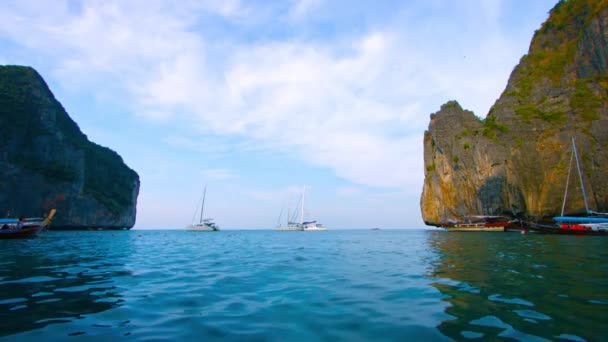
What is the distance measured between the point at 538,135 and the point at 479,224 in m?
21.6

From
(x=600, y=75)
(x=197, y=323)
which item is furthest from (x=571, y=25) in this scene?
(x=197, y=323)

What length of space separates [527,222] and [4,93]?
114 m

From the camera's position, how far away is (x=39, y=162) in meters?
77.4

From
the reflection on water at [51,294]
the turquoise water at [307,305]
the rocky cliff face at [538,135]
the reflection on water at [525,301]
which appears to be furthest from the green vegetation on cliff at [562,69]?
the reflection on water at [51,294]

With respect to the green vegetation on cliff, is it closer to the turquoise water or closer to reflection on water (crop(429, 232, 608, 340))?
reflection on water (crop(429, 232, 608, 340))

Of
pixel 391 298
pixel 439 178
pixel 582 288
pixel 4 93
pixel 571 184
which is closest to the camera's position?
pixel 391 298

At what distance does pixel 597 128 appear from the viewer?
190 feet

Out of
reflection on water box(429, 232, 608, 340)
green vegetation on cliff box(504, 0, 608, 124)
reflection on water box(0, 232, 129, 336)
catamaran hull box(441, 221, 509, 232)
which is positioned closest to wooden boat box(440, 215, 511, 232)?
catamaran hull box(441, 221, 509, 232)

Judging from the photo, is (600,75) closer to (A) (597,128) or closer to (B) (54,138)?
(A) (597,128)

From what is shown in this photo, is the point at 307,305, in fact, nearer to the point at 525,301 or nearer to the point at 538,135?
the point at 525,301

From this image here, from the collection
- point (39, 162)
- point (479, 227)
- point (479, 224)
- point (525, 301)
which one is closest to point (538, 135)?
point (479, 224)

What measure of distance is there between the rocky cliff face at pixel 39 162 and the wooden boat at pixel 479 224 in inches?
3612

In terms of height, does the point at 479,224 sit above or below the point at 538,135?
below

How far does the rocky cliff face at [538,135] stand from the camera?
190ft
